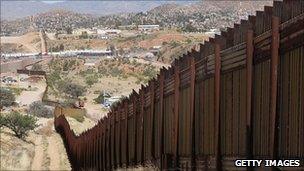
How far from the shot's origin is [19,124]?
144 feet

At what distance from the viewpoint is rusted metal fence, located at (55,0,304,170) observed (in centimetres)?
681

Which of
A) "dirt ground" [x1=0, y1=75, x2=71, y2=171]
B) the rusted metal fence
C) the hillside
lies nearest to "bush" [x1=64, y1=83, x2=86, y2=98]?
"dirt ground" [x1=0, y1=75, x2=71, y2=171]

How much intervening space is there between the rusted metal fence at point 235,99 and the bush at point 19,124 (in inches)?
1200

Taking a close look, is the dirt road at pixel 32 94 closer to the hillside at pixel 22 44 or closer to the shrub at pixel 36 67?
the shrub at pixel 36 67

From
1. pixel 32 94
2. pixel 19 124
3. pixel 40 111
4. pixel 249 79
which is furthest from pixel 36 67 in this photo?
pixel 249 79

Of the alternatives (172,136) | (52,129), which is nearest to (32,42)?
(52,129)

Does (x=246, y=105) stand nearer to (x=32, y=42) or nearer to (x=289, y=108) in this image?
(x=289, y=108)

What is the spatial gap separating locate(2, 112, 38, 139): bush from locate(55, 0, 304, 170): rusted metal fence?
3047cm

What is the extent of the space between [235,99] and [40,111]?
5248cm

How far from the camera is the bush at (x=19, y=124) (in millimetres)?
42866

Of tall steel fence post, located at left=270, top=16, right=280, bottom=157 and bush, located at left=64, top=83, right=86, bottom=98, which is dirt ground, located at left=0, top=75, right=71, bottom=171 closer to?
tall steel fence post, located at left=270, top=16, right=280, bottom=157

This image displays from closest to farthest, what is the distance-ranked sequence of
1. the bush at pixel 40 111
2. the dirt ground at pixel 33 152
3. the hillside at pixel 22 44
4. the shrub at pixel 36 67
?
the dirt ground at pixel 33 152 < the bush at pixel 40 111 < the shrub at pixel 36 67 < the hillside at pixel 22 44

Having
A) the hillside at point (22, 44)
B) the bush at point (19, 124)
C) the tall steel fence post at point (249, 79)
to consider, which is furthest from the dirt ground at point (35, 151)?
the hillside at point (22, 44)

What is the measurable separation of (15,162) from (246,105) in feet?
82.7
